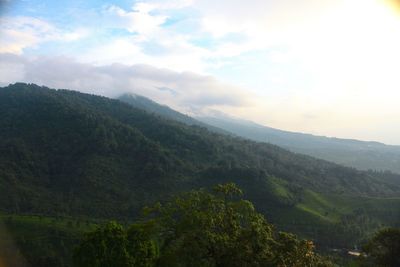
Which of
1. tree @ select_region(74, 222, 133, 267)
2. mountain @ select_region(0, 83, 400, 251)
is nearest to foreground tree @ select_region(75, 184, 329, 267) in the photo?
tree @ select_region(74, 222, 133, 267)

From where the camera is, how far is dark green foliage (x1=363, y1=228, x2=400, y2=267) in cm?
1886

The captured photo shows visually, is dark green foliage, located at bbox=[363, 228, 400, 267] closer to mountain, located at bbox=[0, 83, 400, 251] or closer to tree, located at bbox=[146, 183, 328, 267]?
tree, located at bbox=[146, 183, 328, 267]

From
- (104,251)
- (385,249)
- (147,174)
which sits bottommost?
(147,174)

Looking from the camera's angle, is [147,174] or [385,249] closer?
[385,249]

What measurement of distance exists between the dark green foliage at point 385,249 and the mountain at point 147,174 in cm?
4428

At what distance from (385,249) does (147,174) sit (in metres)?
73.7

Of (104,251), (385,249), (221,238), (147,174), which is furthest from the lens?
(147,174)

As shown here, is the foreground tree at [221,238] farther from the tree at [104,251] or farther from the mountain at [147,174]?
the mountain at [147,174]

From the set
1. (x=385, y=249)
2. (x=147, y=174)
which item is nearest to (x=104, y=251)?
(x=385, y=249)

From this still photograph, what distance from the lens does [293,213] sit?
71500mm

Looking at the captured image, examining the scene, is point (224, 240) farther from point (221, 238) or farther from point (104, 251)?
point (104, 251)

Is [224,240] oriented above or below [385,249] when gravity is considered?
above

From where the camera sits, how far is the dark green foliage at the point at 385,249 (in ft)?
61.9

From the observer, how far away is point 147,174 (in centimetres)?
9062
